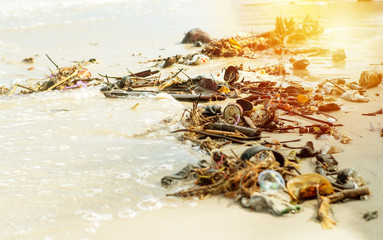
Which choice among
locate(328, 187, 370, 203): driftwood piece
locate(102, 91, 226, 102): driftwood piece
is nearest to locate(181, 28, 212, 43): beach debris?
locate(102, 91, 226, 102): driftwood piece

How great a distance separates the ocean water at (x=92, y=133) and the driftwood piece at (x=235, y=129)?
0.55m

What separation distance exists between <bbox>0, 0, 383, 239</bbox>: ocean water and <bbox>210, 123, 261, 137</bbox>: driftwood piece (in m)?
0.55

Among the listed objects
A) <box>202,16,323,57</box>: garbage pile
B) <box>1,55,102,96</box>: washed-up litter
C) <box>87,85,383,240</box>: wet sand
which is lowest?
<box>87,85,383,240</box>: wet sand

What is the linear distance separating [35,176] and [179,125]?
83.3 inches

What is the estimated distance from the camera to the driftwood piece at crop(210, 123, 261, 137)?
4.47 m

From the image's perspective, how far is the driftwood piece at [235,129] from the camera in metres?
4.47

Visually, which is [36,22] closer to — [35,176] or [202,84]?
[202,84]

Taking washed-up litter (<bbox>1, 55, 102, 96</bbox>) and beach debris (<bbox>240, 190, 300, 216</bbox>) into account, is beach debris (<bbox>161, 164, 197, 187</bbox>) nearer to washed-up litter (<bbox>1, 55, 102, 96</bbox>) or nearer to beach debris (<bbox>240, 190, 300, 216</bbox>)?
beach debris (<bbox>240, 190, 300, 216</bbox>)

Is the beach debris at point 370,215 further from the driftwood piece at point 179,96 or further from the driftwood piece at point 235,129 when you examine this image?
the driftwood piece at point 179,96

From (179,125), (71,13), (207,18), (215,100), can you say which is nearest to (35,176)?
(179,125)

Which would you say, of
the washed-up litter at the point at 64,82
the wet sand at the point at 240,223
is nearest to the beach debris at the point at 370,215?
the wet sand at the point at 240,223

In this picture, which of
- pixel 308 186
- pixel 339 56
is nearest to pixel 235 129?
pixel 308 186

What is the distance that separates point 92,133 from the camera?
507 cm

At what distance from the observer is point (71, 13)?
2100cm
